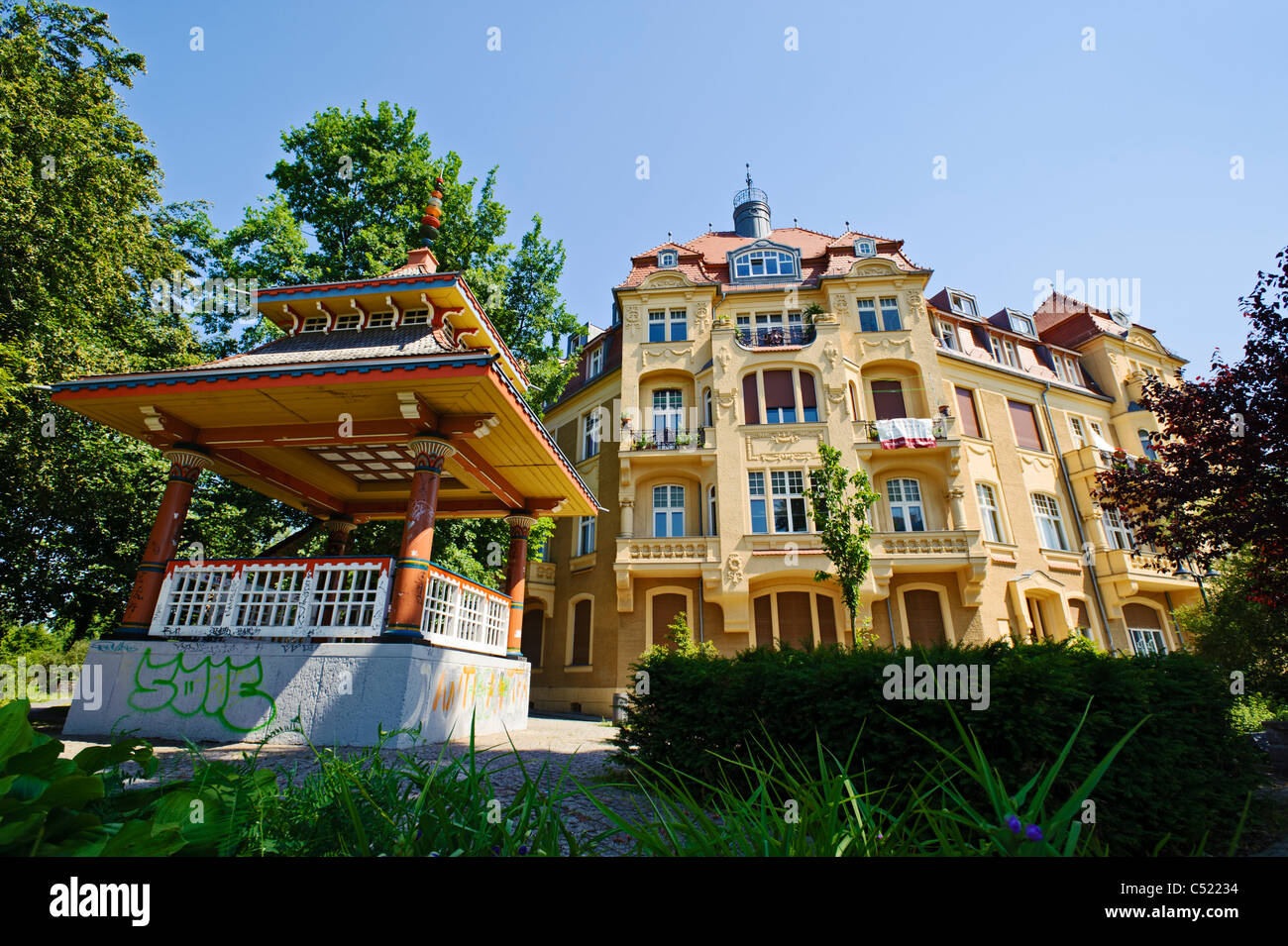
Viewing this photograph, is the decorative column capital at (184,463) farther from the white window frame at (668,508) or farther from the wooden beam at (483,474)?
the white window frame at (668,508)

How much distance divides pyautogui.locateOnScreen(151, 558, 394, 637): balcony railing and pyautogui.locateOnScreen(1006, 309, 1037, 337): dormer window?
2912 cm

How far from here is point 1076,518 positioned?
73.2ft

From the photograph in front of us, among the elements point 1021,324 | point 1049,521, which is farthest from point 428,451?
point 1021,324

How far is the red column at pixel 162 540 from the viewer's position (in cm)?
825

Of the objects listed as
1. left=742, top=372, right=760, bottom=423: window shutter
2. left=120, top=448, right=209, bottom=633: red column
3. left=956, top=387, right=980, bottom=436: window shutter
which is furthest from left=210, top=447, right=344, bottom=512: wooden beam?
left=956, top=387, right=980, bottom=436: window shutter

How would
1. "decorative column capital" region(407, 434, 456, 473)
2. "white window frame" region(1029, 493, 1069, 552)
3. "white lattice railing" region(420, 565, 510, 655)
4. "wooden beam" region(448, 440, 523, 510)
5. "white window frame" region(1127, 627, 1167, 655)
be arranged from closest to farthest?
"decorative column capital" region(407, 434, 456, 473), "white lattice railing" region(420, 565, 510, 655), "wooden beam" region(448, 440, 523, 510), "white window frame" region(1127, 627, 1167, 655), "white window frame" region(1029, 493, 1069, 552)

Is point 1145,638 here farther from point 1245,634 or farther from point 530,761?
point 530,761

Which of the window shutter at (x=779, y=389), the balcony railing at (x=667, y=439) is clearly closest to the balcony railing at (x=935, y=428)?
the window shutter at (x=779, y=389)

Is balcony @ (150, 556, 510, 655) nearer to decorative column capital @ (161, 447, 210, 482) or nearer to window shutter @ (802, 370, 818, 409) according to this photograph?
decorative column capital @ (161, 447, 210, 482)

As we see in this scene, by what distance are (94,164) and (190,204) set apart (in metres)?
6.09

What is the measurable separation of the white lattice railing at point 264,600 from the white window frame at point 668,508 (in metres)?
12.6

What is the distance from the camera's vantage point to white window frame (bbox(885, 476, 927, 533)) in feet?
65.4

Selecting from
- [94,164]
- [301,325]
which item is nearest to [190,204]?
[94,164]
